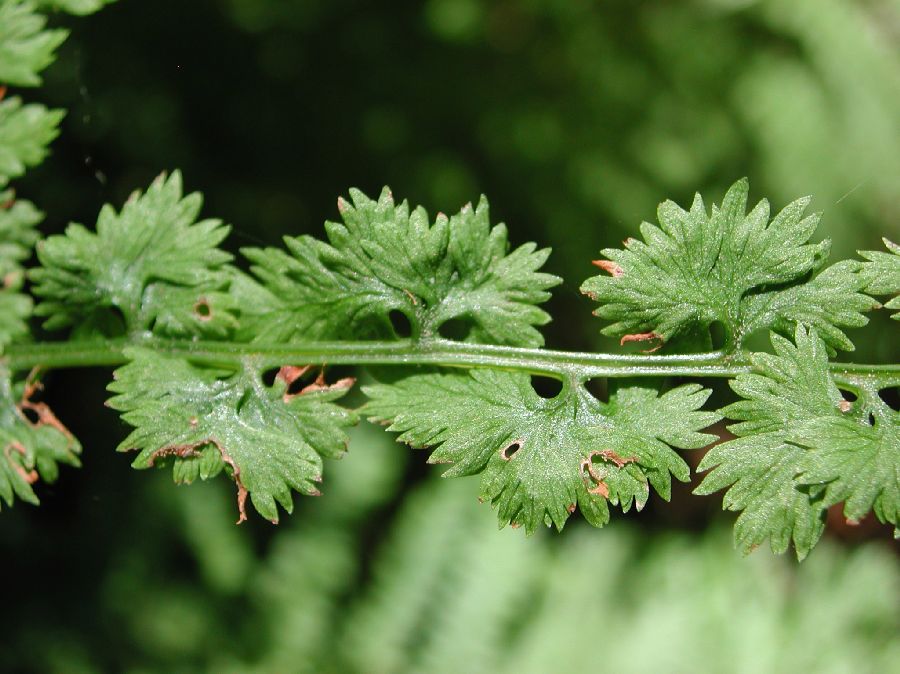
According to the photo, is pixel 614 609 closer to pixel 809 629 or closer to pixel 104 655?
pixel 809 629

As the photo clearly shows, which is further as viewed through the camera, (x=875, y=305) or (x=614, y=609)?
(x=614, y=609)

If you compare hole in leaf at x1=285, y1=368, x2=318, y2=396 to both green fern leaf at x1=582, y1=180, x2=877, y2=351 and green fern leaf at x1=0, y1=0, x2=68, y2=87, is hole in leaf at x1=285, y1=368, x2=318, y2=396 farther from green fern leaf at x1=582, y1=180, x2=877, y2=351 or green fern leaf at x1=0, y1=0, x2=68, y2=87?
green fern leaf at x1=0, y1=0, x2=68, y2=87

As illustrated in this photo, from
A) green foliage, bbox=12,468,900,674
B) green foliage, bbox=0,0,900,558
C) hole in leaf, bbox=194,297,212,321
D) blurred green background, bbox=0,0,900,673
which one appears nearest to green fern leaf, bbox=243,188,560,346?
green foliage, bbox=0,0,900,558

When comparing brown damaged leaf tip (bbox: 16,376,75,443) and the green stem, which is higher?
the green stem

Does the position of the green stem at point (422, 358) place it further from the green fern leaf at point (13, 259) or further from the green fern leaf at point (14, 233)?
the green fern leaf at point (14, 233)

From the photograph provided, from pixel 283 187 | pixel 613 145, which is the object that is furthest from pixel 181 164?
pixel 613 145

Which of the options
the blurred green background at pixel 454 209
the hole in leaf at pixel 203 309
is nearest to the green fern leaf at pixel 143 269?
the hole in leaf at pixel 203 309
